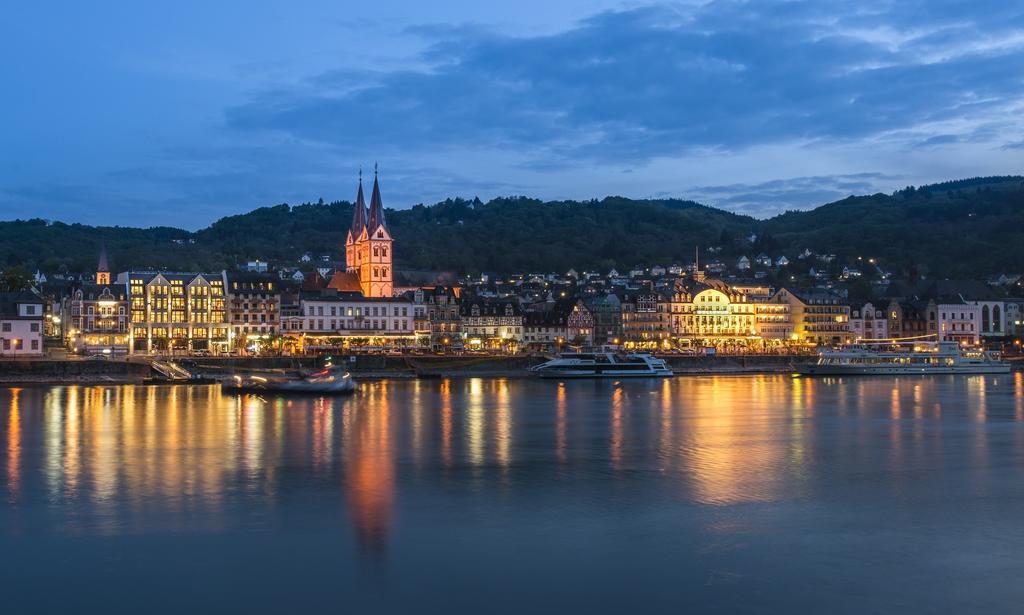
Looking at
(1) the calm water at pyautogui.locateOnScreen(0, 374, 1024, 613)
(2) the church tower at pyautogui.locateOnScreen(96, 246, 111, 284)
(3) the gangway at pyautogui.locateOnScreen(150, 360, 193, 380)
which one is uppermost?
(2) the church tower at pyautogui.locateOnScreen(96, 246, 111, 284)

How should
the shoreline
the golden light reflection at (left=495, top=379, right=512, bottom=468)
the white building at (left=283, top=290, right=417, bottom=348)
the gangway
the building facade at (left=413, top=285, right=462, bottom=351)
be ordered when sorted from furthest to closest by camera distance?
the building facade at (left=413, top=285, right=462, bottom=351) → the white building at (left=283, top=290, right=417, bottom=348) → the gangway → the shoreline → the golden light reflection at (left=495, top=379, right=512, bottom=468)

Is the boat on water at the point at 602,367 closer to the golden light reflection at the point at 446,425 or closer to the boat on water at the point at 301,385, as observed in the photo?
the golden light reflection at the point at 446,425

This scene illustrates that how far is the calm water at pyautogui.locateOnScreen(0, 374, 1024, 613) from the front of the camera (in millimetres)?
18141

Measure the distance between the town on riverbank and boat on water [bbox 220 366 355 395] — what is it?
13.9m

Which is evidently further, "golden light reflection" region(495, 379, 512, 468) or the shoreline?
the shoreline

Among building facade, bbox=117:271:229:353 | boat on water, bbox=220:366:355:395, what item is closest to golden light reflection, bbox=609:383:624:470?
boat on water, bbox=220:366:355:395

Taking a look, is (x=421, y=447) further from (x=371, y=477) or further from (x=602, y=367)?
(x=602, y=367)

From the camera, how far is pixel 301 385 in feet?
213

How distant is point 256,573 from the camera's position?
1930cm

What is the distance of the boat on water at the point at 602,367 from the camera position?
271 ft

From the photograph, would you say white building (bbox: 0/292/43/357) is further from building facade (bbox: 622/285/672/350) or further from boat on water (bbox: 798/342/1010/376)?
boat on water (bbox: 798/342/1010/376)

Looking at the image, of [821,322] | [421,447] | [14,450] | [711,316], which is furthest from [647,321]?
[14,450]

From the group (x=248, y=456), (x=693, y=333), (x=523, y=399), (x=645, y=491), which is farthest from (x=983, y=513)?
(x=693, y=333)

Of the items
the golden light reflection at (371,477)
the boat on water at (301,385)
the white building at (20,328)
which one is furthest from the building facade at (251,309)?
the golden light reflection at (371,477)
